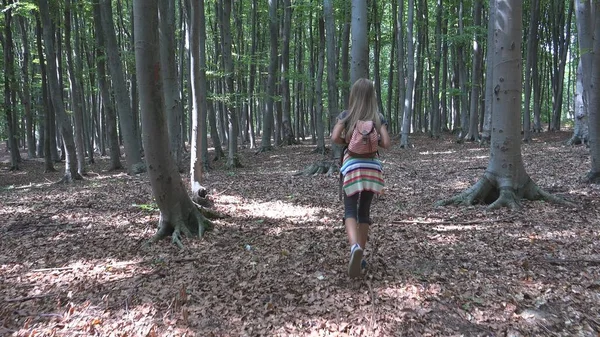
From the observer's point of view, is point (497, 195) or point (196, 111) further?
point (196, 111)

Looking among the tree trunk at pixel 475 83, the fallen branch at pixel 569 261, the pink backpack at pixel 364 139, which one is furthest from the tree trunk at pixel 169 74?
the tree trunk at pixel 475 83

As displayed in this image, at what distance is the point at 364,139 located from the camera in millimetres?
3377

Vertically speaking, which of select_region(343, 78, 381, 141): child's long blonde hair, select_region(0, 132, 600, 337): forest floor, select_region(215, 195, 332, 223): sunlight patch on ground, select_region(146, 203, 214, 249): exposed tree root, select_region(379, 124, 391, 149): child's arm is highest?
select_region(343, 78, 381, 141): child's long blonde hair

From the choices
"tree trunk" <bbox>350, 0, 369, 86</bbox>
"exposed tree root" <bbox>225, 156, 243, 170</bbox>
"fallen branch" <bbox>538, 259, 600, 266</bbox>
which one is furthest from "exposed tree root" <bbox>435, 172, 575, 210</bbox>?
"exposed tree root" <bbox>225, 156, 243, 170</bbox>

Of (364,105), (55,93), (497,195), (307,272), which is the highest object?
(55,93)

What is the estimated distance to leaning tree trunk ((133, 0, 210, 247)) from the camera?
426 centimetres

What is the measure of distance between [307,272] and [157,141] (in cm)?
243

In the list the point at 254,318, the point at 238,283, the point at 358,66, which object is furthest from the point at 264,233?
the point at 358,66

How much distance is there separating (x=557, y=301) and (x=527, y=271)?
0.53m

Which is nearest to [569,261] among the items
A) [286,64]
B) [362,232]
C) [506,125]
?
[362,232]

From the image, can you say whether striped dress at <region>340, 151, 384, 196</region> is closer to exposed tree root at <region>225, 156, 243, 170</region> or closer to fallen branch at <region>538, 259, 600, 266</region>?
fallen branch at <region>538, 259, 600, 266</region>

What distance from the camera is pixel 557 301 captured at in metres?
2.98

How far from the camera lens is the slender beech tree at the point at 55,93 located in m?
11.1

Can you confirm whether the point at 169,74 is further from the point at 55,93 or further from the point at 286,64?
the point at 286,64
